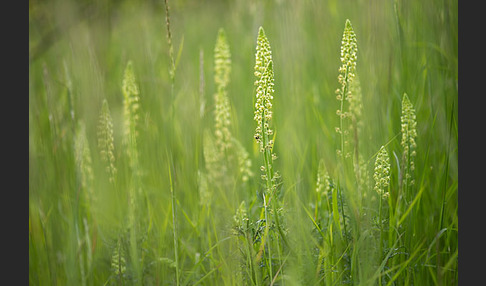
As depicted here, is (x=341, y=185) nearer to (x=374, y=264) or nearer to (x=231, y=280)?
(x=374, y=264)

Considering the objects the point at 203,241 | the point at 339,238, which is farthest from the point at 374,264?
the point at 203,241

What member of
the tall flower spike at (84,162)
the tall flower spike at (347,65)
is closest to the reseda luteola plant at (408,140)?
the tall flower spike at (347,65)

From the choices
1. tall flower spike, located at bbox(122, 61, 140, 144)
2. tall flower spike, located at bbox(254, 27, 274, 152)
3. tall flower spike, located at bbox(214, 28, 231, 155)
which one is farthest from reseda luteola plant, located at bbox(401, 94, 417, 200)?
tall flower spike, located at bbox(122, 61, 140, 144)

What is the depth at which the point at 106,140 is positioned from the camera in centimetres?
272

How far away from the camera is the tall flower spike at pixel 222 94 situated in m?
2.56

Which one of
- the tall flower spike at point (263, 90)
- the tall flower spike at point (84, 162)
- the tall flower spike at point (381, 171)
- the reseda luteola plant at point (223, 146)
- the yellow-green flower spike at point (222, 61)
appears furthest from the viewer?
the tall flower spike at point (84, 162)

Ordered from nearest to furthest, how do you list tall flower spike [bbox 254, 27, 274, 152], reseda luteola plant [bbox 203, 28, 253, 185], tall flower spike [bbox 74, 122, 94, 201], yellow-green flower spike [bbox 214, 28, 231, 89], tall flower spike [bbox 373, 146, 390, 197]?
tall flower spike [bbox 254, 27, 274, 152] < tall flower spike [bbox 373, 146, 390, 197] < reseda luteola plant [bbox 203, 28, 253, 185] < yellow-green flower spike [bbox 214, 28, 231, 89] < tall flower spike [bbox 74, 122, 94, 201]

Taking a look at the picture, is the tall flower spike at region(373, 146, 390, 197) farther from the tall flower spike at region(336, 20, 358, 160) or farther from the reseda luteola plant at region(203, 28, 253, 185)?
the reseda luteola plant at region(203, 28, 253, 185)

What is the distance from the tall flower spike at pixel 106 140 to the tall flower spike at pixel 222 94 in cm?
53

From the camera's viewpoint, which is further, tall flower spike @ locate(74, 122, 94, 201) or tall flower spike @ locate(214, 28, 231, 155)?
tall flower spike @ locate(74, 122, 94, 201)

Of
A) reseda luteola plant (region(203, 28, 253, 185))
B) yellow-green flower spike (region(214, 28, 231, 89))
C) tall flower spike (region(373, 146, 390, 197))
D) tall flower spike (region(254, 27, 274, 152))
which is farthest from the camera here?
yellow-green flower spike (region(214, 28, 231, 89))

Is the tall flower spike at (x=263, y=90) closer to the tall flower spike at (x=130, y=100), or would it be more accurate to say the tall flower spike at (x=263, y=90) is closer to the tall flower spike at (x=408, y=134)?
the tall flower spike at (x=408, y=134)

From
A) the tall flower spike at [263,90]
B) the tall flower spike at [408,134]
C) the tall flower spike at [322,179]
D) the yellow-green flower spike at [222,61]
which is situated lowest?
the tall flower spike at [322,179]

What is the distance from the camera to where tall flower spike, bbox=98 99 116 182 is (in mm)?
2691
